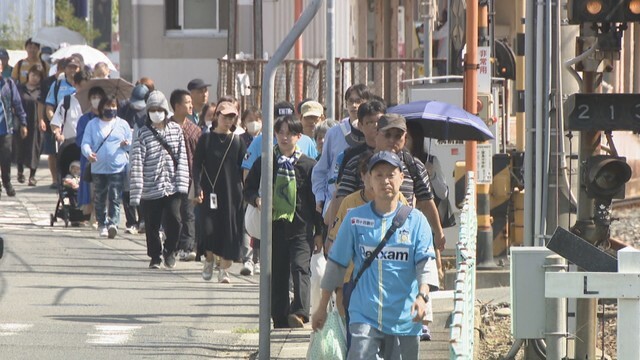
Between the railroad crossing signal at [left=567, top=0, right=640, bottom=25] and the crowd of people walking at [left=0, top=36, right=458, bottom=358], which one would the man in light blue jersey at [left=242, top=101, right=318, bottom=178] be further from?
the railroad crossing signal at [left=567, top=0, right=640, bottom=25]

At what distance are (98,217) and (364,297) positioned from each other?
440 inches

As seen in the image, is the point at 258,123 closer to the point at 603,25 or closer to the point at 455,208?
the point at 455,208

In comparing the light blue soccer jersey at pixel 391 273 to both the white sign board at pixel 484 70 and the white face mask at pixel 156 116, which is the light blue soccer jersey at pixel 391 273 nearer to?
the white face mask at pixel 156 116

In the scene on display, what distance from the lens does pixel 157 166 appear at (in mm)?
16453

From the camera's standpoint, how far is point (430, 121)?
12070 millimetres

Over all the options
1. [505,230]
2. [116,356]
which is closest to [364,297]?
[116,356]

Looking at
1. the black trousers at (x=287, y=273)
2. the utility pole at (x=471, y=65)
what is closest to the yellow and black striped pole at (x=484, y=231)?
the utility pole at (x=471, y=65)

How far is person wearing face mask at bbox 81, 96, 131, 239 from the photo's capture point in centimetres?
1927

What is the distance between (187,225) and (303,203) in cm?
436

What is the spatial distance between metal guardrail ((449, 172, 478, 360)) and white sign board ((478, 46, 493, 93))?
476 centimetres

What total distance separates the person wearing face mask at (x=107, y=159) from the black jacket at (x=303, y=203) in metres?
6.25

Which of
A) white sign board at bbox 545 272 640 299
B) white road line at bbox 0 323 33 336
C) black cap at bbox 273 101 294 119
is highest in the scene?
black cap at bbox 273 101 294 119

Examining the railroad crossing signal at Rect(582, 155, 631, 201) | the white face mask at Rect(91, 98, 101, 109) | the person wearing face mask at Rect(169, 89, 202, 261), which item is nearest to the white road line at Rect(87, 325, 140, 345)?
the railroad crossing signal at Rect(582, 155, 631, 201)

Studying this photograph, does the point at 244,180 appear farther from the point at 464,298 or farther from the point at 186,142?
the point at 464,298
